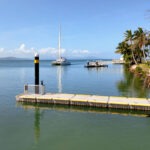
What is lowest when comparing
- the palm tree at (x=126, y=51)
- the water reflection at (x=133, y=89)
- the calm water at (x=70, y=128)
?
the calm water at (x=70, y=128)

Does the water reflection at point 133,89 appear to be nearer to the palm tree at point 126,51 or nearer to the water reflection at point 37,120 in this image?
the water reflection at point 37,120

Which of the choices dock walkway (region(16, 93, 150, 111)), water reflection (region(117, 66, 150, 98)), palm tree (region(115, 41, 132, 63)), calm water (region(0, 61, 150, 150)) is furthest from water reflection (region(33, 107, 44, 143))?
palm tree (region(115, 41, 132, 63))

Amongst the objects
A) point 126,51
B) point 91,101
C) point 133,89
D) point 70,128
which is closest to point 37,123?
point 70,128

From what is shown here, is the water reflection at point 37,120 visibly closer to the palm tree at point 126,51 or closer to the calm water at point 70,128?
the calm water at point 70,128

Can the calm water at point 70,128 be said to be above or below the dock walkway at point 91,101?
below

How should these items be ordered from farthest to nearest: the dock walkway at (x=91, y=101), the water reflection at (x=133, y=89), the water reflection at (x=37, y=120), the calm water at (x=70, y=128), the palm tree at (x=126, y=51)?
1. the palm tree at (x=126, y=51)
2. the water reflection at (x=133, y=89)
3. the dock walkway at (x=91, y=101)
4. the water reflection at (x=37, y=120)
5. the calm water at (x=70, y=128)

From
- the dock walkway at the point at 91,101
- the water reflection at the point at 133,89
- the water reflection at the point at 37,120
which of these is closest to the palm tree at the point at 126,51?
→ the water reflection at the point at 133,89

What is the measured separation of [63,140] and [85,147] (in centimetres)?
115

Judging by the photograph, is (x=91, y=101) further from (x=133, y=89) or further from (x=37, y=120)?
(x=133, y=89)

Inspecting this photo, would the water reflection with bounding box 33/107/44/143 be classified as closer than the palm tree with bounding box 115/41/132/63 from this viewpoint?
Yes

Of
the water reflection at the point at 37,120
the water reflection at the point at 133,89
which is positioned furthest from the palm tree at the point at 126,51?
the water reflection at the point at 37,120

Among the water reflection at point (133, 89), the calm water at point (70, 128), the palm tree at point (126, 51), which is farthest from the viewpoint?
the palm tree at point (126, 51)

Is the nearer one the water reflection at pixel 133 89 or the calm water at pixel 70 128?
the calm water at pixel 70 128

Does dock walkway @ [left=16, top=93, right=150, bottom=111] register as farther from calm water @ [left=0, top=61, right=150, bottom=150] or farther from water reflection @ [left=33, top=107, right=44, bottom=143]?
water reflection @ [left=33, top=107, right=44, bottom=143]
